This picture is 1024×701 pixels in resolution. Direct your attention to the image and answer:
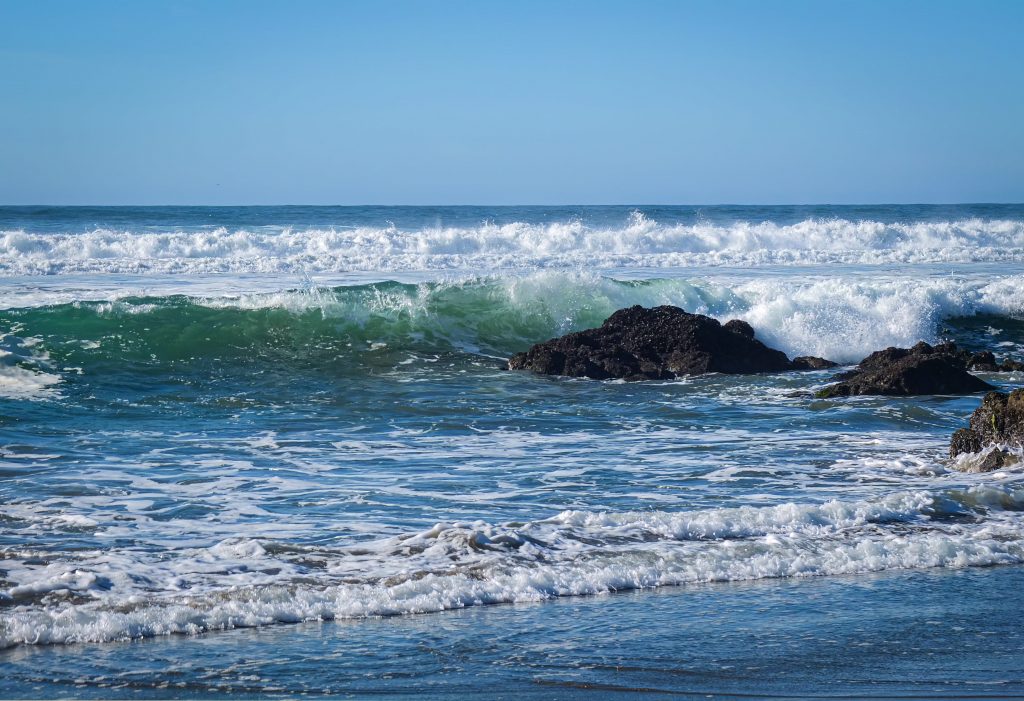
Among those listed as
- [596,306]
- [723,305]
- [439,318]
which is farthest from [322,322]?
[723,305]

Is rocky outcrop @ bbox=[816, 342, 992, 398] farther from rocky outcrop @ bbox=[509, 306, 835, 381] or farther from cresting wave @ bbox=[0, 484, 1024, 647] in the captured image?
cresting wave @ bbox=[0, 484, 1024, 647]

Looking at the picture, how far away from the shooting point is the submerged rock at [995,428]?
7.70 meters

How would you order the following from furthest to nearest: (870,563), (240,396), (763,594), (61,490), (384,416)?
(240,396)
(384,416)
(61,490)
(870,563)
(763,594)

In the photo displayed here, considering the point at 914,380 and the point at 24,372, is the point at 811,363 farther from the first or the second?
the point at 24,372

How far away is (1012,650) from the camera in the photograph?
4.14 m

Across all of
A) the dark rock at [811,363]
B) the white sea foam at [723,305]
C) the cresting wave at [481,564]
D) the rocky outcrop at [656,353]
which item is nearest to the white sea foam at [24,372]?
the white sea foam at [723,305]

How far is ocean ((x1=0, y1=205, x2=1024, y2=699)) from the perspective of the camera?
13.4 feet

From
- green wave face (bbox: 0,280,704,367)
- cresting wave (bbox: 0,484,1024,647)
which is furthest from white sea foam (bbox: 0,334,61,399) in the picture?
cresting wave (bbox: 0,484,1024,647)

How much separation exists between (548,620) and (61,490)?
3.83 meters

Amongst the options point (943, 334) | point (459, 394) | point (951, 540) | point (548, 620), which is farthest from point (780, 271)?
point (548, 620)

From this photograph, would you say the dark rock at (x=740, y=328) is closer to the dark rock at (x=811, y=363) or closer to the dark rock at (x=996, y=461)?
the dark rock at (x=811, y=363)

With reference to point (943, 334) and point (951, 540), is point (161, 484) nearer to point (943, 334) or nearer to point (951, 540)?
point (951, 540)

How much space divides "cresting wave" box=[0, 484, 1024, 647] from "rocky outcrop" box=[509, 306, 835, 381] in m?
6.35

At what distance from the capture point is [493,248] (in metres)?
32.8
